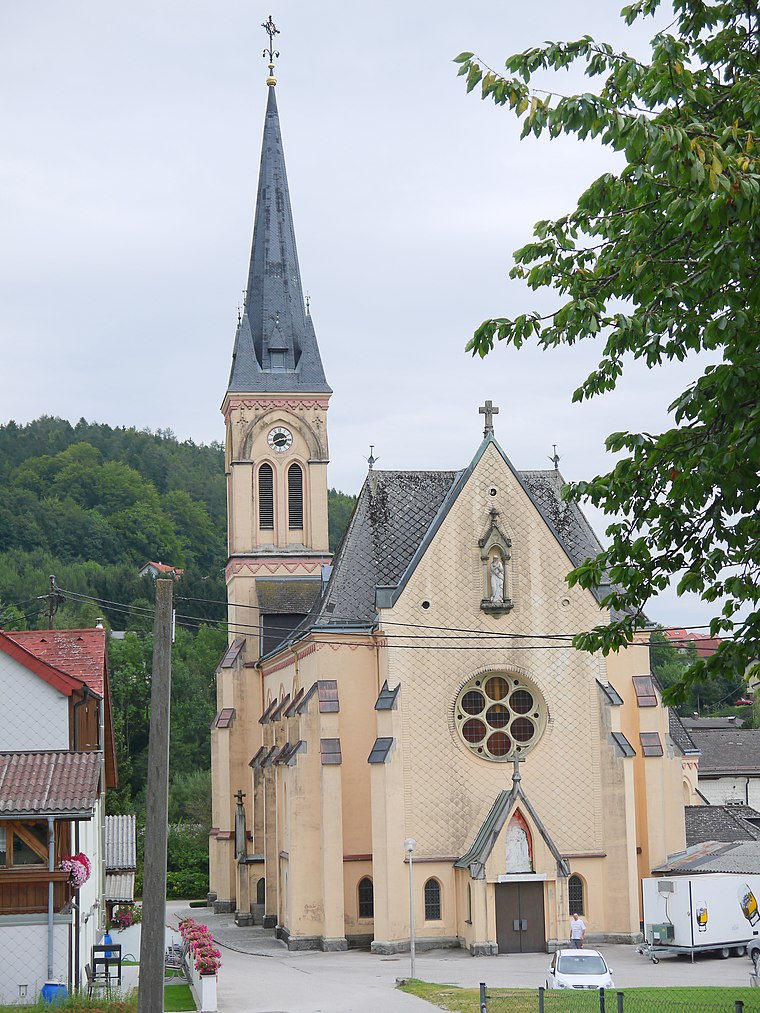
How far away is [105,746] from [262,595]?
20.3 meters

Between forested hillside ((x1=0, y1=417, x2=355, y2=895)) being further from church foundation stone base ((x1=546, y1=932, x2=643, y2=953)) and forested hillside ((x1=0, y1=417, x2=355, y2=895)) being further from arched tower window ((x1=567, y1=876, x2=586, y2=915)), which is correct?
church foundation stone base ((x1=546, y1=932, x2=643, y2=953))

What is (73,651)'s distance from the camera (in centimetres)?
3130

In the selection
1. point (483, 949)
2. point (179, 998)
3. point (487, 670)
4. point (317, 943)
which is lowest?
point (317, 943)

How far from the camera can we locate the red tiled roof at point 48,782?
72.7 feet

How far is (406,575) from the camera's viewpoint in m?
39.0

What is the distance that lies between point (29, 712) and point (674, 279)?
54.9 feet

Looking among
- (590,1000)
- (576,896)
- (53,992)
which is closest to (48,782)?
(53,992)

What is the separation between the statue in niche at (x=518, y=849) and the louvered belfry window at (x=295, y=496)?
71.8ft

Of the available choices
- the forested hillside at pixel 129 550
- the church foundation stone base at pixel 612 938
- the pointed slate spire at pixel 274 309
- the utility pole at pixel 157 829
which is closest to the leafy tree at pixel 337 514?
the forested hillside at pixel 129 550

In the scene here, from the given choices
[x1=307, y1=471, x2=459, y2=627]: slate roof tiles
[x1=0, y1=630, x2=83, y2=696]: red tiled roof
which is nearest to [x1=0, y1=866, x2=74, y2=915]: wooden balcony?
[x1=0, y1=630, x2=83, y2=696]: red tiled roof

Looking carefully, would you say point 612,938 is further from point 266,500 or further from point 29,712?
point 266,500

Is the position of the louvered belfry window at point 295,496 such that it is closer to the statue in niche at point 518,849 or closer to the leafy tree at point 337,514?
the statue in niche at point 518,849

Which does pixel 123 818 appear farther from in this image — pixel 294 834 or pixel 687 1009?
pixel 687 1009

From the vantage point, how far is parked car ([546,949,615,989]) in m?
26.2
